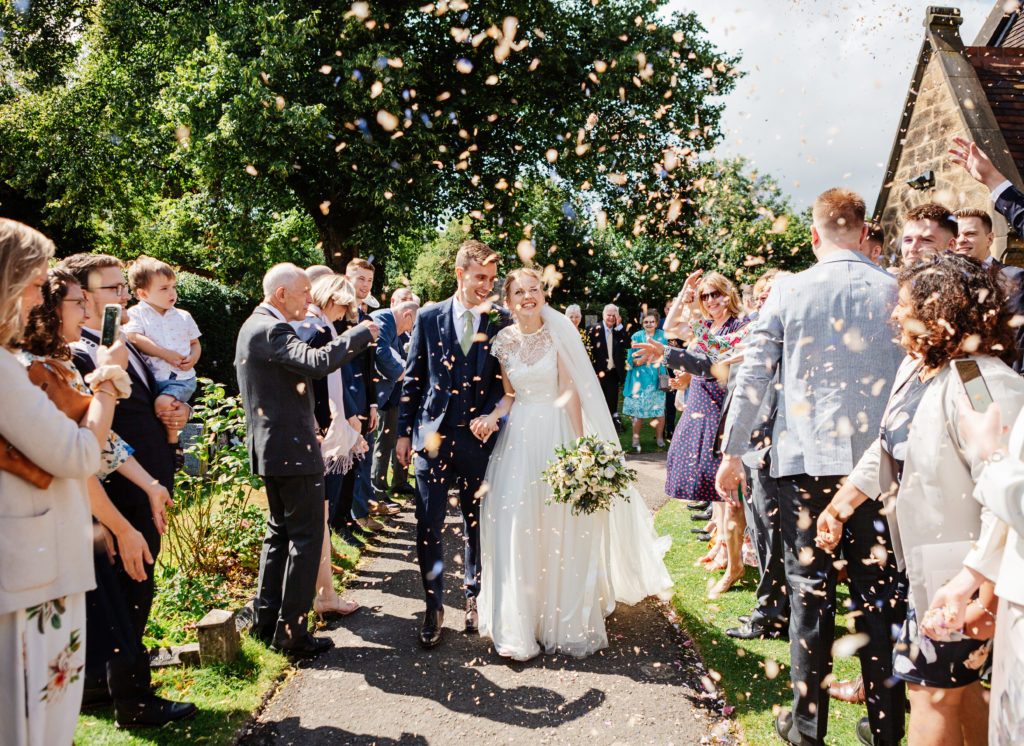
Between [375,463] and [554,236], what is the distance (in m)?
24.4

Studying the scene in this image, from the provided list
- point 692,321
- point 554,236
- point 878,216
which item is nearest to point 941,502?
point 692,321

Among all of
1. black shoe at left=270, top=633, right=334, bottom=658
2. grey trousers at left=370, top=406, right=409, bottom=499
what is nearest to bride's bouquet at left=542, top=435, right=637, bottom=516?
black shoe at left=270, top=633, right=334, bottom=658

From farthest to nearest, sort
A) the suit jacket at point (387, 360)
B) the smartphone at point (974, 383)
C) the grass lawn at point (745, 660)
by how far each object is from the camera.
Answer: the suit jacket at point (387, 360)
the grass lawn at point (745, 660)
the smartphone at point (974, 383)

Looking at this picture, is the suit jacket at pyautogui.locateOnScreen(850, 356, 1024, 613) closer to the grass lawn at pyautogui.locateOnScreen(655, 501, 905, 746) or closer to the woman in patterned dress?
the grass lawn at pyautogui.locateOnScreen(655, 501, 905, 746)

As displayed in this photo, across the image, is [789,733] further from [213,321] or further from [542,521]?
[213,321]

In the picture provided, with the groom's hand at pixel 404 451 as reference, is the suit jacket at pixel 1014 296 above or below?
above

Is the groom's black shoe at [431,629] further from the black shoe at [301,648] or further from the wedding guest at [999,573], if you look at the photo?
the wedding guest at [999,573]

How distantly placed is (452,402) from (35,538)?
255 cm

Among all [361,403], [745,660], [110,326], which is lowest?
[745,660]

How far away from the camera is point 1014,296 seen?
127 inches

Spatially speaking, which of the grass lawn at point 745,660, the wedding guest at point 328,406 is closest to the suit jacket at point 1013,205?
the grass lawn at point 745,660

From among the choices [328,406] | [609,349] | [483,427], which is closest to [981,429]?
[483,427]

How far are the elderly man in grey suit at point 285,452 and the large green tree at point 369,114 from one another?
9.22 metres

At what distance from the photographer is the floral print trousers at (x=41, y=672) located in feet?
6.52
